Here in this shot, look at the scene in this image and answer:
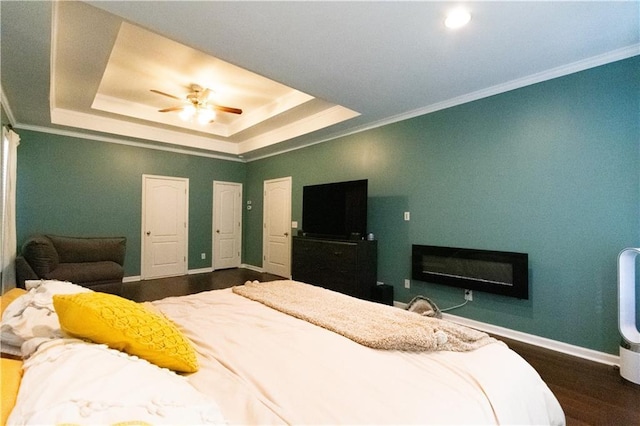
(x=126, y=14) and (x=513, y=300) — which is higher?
(x=126, y=14)

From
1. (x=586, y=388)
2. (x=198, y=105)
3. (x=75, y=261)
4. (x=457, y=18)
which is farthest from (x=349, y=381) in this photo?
(x=75, y=261)

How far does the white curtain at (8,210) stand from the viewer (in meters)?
3.68

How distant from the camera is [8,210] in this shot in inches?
155

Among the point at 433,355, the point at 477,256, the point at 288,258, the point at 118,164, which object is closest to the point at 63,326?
the point at 433,355

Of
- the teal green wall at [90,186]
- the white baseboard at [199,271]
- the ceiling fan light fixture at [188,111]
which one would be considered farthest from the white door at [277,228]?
the ceiling fan light fixture at [188,111]

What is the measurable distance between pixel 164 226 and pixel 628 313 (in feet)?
21.7

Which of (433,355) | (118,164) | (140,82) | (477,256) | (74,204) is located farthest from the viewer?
(118,164)

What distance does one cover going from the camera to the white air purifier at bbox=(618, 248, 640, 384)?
2.25m

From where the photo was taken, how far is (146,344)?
40.3 inches

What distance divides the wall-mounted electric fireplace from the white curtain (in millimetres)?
5054

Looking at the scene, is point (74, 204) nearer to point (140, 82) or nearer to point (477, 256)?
point (140, 82)

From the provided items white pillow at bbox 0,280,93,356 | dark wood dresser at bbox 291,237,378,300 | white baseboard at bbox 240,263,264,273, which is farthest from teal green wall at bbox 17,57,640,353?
white pillow at bbox 0,280,93,356

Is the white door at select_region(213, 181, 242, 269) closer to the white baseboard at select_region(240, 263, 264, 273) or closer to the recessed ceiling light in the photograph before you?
the white baseboard at select_region(240, 263, 264, 273)

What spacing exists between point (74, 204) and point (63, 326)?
5.25 meters
